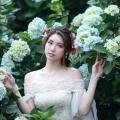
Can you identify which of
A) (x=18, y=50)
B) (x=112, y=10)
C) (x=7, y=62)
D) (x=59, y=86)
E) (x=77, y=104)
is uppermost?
(x=112, y=10)

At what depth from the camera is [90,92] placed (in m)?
3.68

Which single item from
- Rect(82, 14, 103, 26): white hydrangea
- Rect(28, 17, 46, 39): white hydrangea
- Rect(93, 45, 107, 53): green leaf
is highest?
Rect(82, 14, 103, 26): white hydrangea

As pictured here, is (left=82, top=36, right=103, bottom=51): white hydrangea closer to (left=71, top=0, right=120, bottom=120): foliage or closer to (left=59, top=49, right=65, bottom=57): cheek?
(left=71, top=0, right=120, bottom=120): foliage

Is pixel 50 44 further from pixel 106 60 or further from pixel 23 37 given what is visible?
pixel 23 37

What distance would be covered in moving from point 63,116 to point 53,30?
2.07 ft

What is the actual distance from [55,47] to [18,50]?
1.79ft

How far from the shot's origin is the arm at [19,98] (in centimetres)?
366

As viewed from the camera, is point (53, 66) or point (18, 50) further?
point (18, 50)

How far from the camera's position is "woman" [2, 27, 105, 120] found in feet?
12.1

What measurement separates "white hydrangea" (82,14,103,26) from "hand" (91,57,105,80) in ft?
1.34

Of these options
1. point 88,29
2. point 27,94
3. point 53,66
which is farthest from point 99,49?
point 27,94

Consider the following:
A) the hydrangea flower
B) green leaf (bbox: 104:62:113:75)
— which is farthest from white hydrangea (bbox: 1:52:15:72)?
the hydrangea flower

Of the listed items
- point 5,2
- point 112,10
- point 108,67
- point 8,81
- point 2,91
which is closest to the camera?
point 2,91

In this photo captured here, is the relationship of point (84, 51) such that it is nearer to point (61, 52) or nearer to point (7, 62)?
point (61, 52)
